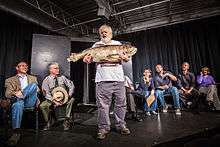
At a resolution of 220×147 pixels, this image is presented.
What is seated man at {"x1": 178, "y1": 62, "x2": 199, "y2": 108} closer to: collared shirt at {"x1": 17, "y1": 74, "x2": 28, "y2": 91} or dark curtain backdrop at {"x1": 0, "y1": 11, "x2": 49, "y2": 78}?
collared shirt at {"x1": 17, "y1": 74, "x2": 28, "y2": 91}

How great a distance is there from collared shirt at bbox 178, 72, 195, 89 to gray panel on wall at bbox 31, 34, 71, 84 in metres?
3.50

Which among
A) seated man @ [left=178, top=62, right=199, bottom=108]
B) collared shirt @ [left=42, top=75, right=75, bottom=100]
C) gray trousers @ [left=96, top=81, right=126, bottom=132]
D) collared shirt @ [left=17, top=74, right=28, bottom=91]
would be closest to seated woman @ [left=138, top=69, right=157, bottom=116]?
seated man @ [left=178, top=62, right=199, bottom=108]

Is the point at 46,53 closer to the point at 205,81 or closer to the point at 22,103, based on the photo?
the point at 22,103

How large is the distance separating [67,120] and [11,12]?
3.56 metres

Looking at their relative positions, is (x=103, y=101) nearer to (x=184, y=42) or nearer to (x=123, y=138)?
(x=123, y=138)

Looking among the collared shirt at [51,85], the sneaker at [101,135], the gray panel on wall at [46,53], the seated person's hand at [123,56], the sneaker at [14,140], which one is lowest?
the sneaker at [14,140]

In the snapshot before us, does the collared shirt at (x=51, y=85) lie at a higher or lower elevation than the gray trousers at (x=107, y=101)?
higher

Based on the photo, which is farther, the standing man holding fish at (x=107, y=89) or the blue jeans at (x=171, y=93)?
the blue jeans at (x=171, y=93)

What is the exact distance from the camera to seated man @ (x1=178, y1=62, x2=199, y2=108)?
5262mm

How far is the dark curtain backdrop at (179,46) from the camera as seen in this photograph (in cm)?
639

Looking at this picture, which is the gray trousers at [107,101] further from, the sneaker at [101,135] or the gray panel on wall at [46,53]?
the gray panel on wall at [46,53]

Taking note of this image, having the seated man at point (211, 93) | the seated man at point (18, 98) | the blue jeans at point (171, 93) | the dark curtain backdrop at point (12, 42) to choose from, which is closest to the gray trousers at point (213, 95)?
the seated man at point (211, 93)

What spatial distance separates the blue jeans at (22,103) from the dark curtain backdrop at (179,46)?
4.83 meters

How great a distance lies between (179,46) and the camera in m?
7.03
